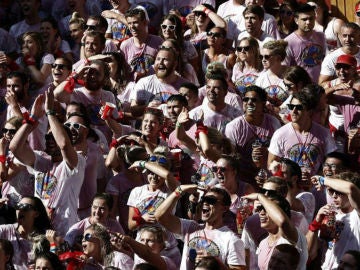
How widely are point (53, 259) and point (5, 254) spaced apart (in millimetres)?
644

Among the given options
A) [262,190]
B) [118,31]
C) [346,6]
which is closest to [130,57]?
[118,31]

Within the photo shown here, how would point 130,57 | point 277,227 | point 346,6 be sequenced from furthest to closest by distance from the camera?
point 346,6 < point 130,57 < point 277,227

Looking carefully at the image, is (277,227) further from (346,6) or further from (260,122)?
(346,6)

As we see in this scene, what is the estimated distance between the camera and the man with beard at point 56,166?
1222 cm

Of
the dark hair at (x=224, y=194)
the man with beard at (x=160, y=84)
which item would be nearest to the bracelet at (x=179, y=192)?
the dark hair at (x=224, y=194)

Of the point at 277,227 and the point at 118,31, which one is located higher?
the point at 277,227

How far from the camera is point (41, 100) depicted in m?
12.7

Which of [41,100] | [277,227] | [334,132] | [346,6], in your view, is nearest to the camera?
[277,227]

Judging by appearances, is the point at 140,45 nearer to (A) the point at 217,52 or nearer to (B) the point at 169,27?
(B) the point at 169,27

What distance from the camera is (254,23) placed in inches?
587

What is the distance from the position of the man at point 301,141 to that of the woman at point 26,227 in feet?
7.25

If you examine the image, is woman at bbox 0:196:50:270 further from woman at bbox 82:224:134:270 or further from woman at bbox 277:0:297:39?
woman at bbox 277:0:297:39

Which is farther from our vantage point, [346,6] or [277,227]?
[346,6]

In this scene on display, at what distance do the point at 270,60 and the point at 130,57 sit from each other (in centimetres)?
178
